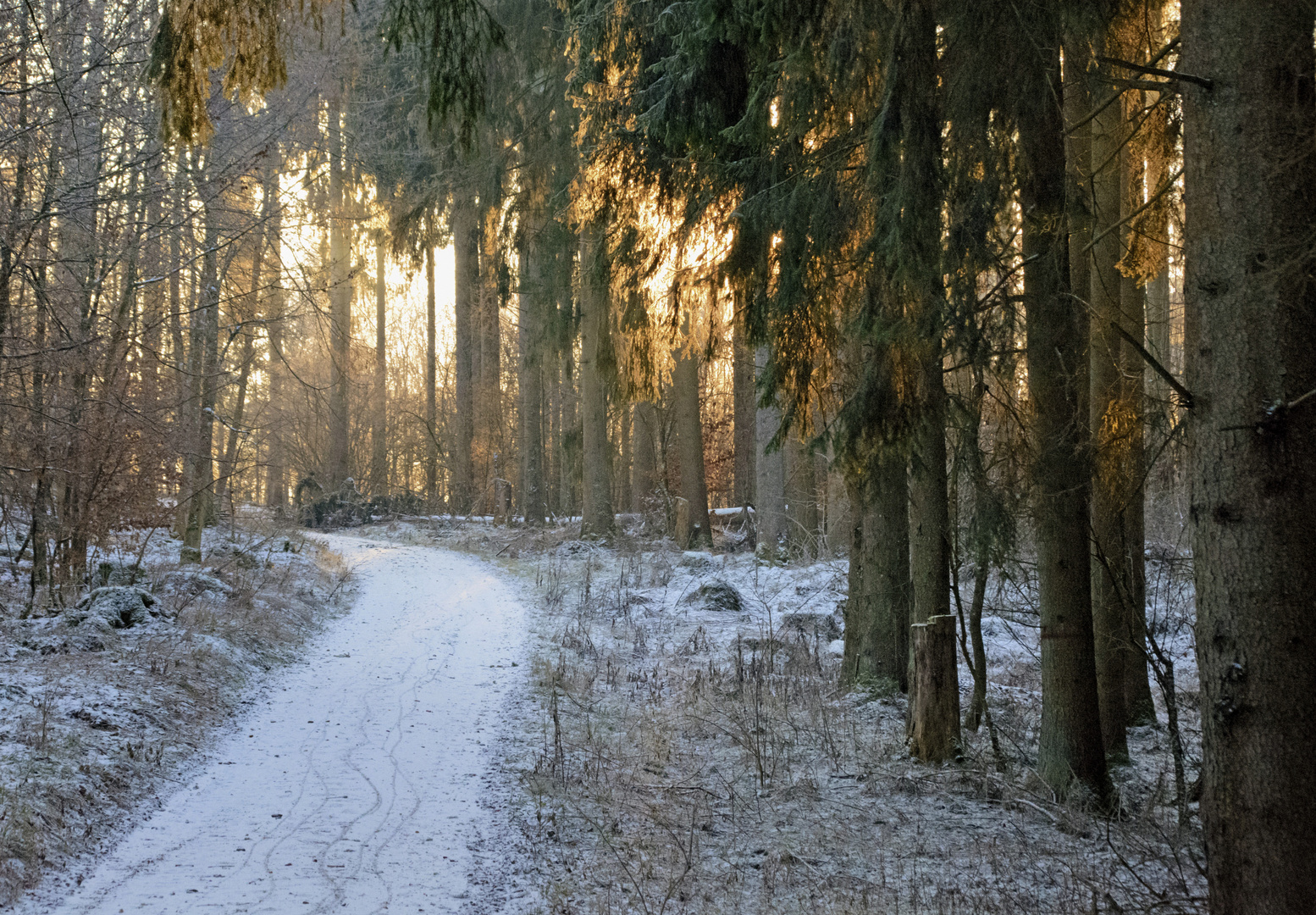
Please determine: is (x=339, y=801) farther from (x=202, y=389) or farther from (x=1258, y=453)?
(x=202, y=389)

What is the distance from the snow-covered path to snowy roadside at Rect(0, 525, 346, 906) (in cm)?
22

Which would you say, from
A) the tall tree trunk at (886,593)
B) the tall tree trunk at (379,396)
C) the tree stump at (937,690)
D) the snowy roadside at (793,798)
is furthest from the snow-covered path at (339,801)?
the tall tree trunk at (379,396)

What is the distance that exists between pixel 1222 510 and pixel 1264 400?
417mm

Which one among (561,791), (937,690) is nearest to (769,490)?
(937,690)

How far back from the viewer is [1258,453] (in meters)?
3.32

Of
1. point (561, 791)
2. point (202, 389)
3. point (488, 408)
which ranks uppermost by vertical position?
point (488, 408)

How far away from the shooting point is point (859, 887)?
178 inches

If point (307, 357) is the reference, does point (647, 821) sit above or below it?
below

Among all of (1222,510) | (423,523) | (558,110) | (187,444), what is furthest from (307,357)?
(1222,510)

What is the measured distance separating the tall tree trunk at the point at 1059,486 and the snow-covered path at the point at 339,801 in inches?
137

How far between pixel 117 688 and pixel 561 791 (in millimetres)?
3509

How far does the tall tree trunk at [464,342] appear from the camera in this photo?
22375mm

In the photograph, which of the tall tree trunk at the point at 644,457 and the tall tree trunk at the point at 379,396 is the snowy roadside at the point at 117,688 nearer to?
the tall tree trunk at the point at 644,457

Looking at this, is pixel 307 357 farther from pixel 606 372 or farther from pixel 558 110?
pixel 606 372
